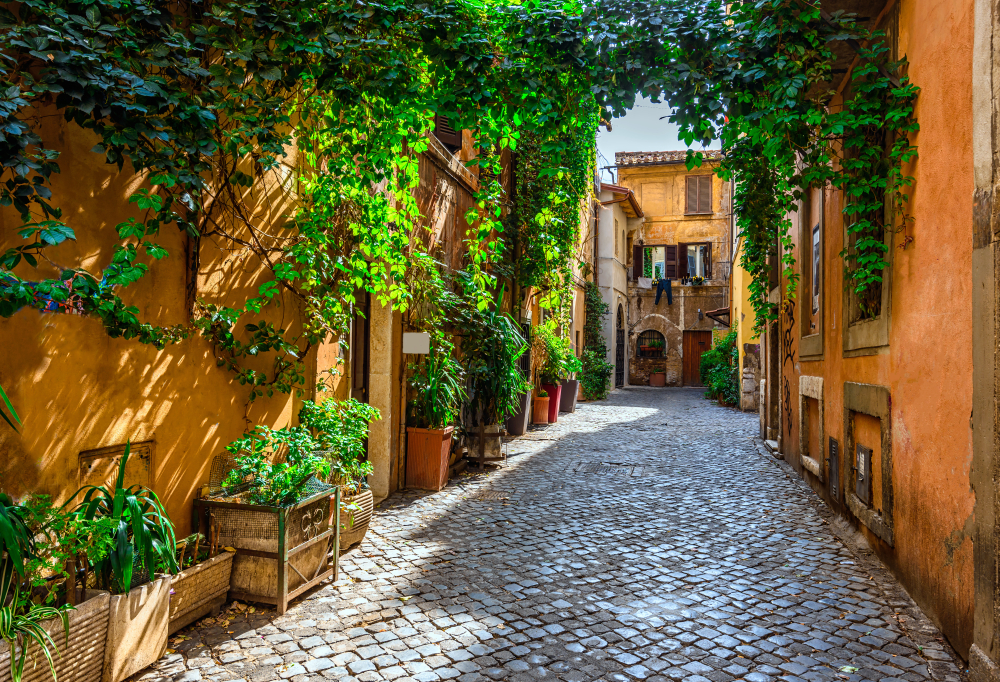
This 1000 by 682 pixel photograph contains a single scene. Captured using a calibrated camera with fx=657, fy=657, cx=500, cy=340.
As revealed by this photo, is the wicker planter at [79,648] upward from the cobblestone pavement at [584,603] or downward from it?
upward

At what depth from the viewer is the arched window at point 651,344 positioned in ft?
92.1

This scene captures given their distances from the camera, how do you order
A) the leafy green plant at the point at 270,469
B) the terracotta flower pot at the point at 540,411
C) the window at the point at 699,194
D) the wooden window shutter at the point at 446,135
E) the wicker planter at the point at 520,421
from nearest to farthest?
the leafy green plant at the point at 270,469, the wooden window shutter at the point at 446,135, the wicker planter at the point at 520,421, the terracotta flower pot at the point at 540,411, the window at the point at 699,194

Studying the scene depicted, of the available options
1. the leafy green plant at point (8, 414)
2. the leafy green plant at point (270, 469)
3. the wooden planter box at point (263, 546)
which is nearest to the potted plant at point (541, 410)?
the leafy green plant at point (270, 469)

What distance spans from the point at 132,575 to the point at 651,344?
87.8 feet

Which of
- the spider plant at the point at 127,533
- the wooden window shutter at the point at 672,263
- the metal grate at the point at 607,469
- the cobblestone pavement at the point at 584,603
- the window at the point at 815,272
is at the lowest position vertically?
the metal grate at the point at 607,469

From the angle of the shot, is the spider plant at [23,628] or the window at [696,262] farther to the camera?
the window at [696,262]

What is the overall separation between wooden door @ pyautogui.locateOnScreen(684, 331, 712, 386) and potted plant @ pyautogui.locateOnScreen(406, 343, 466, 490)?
2235 cm

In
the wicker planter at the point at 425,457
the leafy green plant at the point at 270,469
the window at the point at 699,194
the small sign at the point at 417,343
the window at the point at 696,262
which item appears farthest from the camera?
the window at the point at 699,194

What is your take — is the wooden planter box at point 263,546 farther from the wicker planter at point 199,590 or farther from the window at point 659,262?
the window at point 659,262

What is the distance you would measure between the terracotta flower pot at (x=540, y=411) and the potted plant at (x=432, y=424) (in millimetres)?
5872

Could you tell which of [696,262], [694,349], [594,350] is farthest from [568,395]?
[696,262]

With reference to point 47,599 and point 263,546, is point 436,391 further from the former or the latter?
point 47,599

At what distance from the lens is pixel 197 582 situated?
11.1 ft

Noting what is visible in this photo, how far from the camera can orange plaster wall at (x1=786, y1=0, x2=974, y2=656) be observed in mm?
3195
